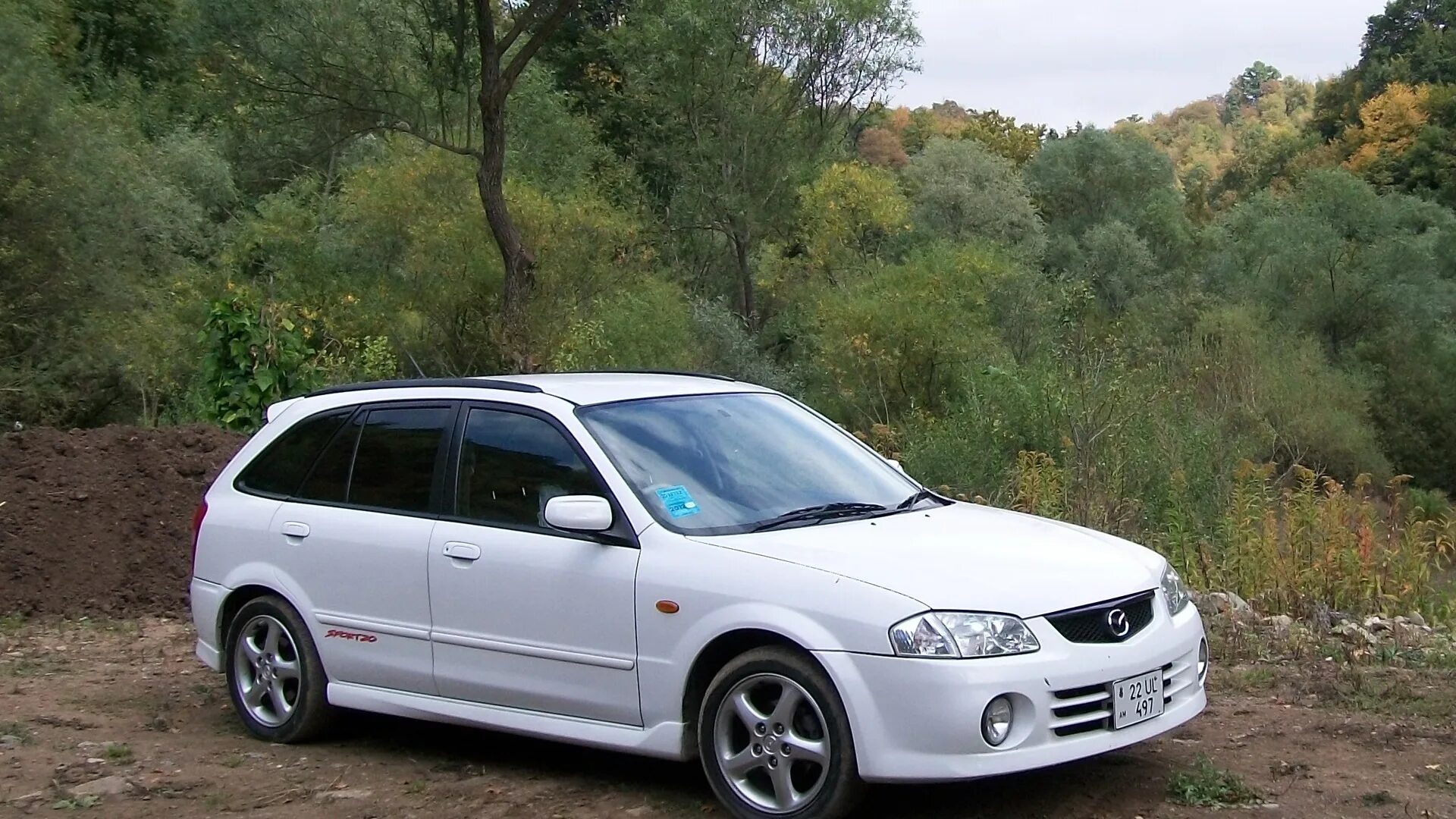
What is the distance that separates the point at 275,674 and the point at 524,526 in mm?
1747

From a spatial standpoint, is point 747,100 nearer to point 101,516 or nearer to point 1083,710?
point 101,516

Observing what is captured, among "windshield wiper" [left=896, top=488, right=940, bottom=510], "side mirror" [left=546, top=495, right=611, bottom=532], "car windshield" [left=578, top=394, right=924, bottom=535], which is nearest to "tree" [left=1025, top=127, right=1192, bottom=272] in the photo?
"windshield wiper" [left=896, top=488, right=940, bottom=510]

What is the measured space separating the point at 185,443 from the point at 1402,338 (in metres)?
37.3

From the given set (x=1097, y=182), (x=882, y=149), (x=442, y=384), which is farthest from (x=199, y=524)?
(x=882, y=149)

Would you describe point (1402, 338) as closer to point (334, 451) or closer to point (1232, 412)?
point (1232, 412)

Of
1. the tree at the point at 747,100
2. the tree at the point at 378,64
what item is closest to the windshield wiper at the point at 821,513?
the tree at the point at 378,64

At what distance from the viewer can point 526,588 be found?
577 centimetres

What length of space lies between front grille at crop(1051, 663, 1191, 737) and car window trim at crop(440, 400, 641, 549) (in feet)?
5.42

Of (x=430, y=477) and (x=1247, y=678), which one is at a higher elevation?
(x=430, y=477)

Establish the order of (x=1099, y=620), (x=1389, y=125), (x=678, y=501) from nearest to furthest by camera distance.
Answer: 1. (x=1099, y=620)
2. (x=678, y=501)
3. (x=1389, y=125)

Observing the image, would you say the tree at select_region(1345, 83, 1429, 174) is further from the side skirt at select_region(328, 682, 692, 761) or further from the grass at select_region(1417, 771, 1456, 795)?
the side skirt at select_region(328, 682, 692, 761)

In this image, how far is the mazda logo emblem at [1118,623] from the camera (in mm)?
5160

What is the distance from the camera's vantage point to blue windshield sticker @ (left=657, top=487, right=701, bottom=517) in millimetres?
5625

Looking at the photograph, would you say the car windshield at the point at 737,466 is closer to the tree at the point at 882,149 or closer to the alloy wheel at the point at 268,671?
the alloy wheel at the point at 268,671
